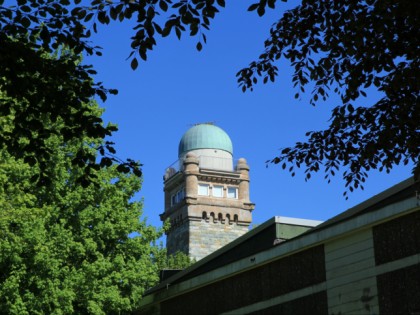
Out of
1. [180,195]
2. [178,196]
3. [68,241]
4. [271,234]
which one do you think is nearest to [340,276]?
[271,234]

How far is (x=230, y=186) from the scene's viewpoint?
11606 centimetres

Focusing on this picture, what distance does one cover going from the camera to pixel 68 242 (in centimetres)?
3222

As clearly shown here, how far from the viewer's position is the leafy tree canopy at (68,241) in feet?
99.4

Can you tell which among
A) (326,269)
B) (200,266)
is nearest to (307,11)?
(326,269)

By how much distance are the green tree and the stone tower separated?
74.7m

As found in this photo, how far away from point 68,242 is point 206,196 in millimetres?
83416

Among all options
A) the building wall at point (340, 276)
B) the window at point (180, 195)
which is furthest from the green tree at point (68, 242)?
the window at point (180, 195)

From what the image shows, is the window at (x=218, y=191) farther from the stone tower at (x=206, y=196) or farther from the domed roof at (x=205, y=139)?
the domed roof at (x=205, y=139)

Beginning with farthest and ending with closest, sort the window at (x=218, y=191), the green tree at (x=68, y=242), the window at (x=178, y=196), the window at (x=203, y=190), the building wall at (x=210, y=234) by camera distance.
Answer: the window at (x=178, y=196), the window at (x=218, y=191), the window at (x=203, y=190), the building wall at (x=210, y=234), the green tree at (x=68, y=242)

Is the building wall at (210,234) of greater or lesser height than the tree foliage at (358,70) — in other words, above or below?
above

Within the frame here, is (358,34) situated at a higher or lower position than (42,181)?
higher

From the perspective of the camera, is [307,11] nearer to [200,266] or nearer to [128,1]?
[128,1]

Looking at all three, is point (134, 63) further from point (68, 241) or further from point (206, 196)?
point (206, 196)

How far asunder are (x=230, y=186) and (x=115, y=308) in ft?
275
